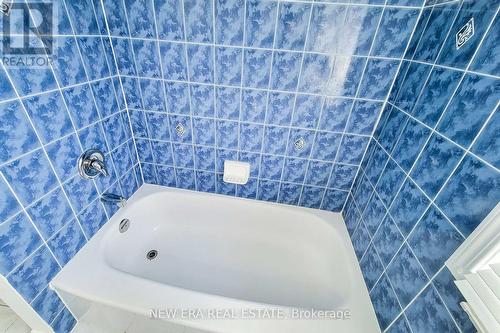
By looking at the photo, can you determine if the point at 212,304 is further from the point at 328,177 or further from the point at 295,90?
the point at 295,90

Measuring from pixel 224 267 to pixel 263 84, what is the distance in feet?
3.90

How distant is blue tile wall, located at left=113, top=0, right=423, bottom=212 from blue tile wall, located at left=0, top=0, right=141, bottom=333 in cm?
17

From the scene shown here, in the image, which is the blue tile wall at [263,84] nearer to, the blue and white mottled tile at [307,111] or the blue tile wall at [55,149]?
the blue and white mottled tile at [307,111]

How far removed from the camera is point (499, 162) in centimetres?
52

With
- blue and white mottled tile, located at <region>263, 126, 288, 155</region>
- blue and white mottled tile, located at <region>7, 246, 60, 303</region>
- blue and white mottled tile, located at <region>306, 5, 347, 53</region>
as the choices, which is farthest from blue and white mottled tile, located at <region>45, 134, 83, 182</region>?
blue and white mottled tile, located at <region>306, 5, 347, 53</region>

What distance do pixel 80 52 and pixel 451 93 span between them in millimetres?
1506

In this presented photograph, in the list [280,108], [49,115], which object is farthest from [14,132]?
[280,108]

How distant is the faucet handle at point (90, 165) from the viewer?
106 cm

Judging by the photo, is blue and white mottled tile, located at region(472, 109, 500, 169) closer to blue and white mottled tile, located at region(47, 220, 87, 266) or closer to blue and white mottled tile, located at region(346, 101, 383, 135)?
blue and white mottled tile, located at region(346, 101, 383, 135)

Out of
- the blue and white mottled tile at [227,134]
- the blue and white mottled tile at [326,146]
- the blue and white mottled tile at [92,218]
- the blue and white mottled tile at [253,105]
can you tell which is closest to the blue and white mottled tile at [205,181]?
the blue and white mottled tile at [227,134]

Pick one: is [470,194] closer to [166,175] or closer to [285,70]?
[285,70]

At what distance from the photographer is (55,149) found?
3.06ft

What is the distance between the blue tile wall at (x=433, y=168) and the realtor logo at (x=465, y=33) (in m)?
0.02

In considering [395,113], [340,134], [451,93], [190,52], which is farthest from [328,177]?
[190,52]
